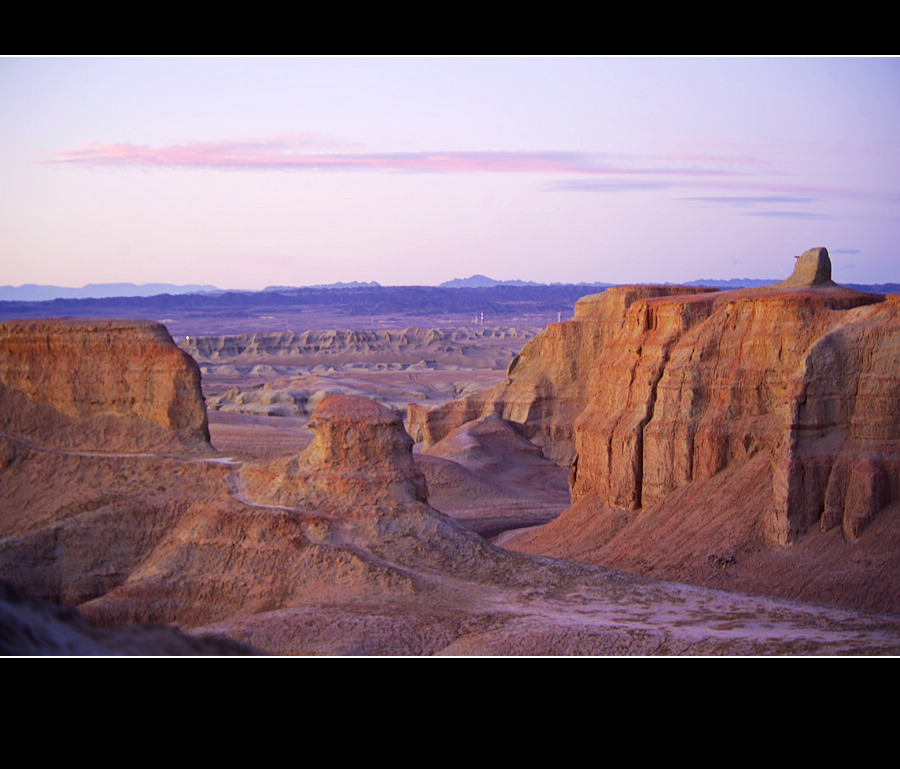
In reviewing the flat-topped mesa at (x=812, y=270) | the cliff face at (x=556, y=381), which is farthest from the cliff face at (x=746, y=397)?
the cliff face at (x=556, y=381)

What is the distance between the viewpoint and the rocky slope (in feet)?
58.7

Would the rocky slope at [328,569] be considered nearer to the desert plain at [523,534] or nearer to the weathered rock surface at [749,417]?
Result: the desert plain at [523,534]

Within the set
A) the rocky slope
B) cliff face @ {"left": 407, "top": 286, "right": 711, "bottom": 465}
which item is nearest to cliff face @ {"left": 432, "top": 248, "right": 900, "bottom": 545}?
the rocky slope

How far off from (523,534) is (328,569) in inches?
579

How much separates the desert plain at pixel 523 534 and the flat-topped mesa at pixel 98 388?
0.06 metres

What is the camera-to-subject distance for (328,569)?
2084cm

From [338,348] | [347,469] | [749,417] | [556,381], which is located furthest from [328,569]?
[338,348]

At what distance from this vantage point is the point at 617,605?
67.9 ft

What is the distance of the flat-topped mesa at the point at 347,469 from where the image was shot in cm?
2297

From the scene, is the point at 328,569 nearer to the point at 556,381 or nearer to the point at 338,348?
the point at 556,381

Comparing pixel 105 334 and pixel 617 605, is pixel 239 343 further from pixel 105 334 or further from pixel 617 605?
pixel 617 605

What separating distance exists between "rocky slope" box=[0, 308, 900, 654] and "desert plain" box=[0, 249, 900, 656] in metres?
0.06

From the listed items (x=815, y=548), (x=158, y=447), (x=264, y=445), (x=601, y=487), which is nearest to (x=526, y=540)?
(x=601, y=487)

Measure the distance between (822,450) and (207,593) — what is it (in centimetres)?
1544
